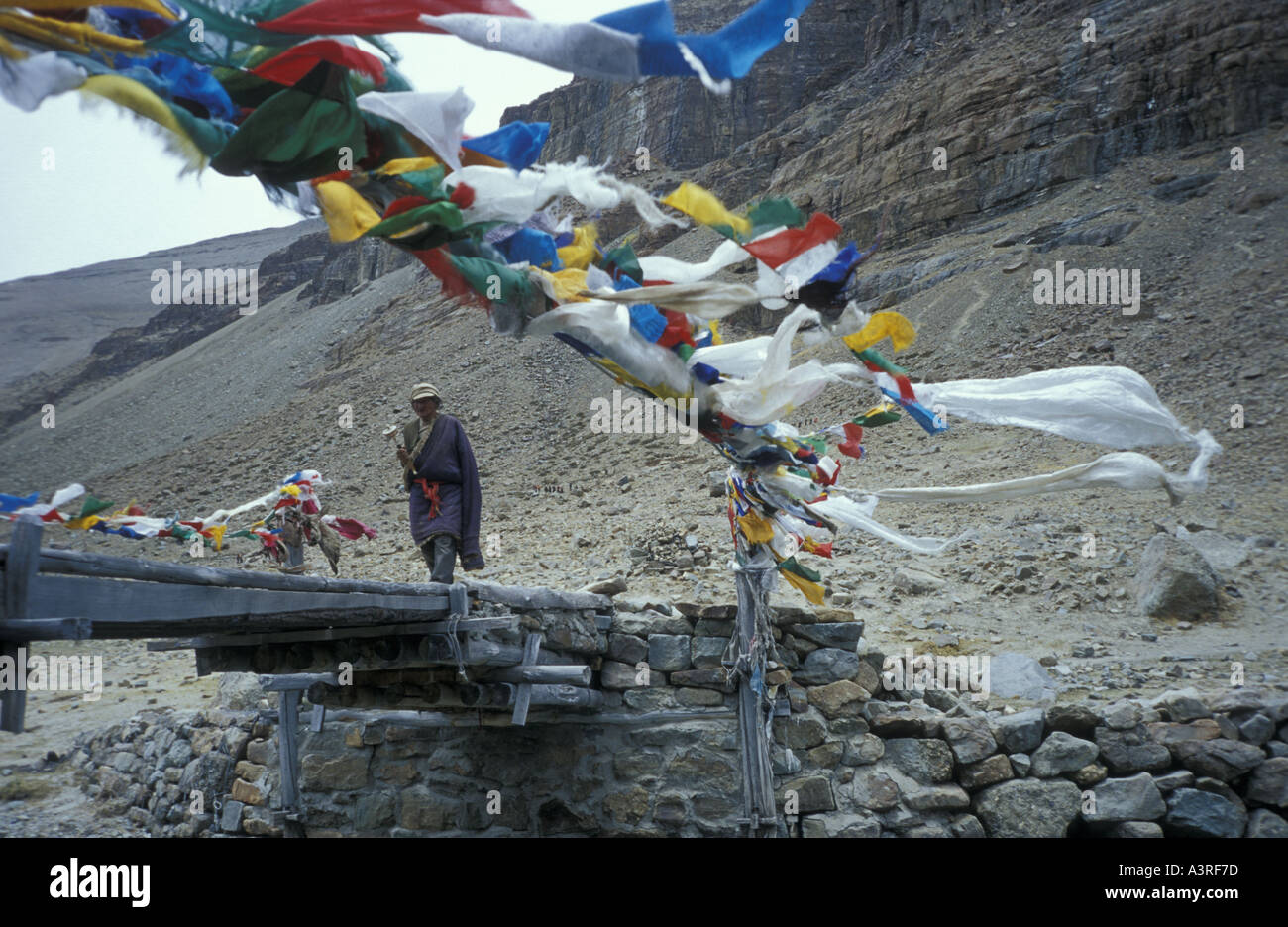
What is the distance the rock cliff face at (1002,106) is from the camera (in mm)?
23344

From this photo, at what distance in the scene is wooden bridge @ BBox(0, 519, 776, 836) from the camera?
8.66 ft

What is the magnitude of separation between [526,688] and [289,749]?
2177 mm

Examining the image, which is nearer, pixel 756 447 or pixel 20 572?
pixel 20 572

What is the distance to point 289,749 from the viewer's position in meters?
6.25

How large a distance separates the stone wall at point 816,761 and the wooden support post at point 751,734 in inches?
6.1

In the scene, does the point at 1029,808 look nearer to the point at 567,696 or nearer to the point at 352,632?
the point at 567,696

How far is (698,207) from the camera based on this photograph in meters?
3.22

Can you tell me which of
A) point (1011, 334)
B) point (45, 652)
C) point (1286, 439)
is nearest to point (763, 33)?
point (1286, 439)

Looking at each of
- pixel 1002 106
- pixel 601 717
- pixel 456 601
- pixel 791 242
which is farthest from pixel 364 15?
pixel 1002 106

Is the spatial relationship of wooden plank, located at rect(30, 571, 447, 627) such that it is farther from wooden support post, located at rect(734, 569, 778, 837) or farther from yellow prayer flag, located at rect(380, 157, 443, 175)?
wooden support post, located at rect(734, 569, 778, 837)

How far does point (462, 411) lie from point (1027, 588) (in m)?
17.8

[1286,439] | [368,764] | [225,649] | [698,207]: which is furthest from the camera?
[1286,439]

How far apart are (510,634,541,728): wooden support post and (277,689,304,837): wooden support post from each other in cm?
195
